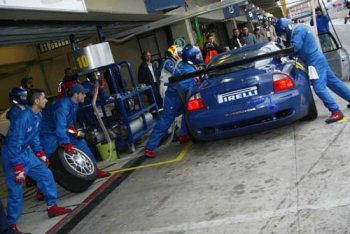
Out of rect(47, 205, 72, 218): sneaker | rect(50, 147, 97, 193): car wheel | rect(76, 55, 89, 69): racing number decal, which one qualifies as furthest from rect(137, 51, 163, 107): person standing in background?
rect(47, 205, 72, 218): sneaker

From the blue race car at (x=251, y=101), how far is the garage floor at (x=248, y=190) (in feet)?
0.92

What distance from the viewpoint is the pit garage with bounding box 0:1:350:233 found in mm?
3893

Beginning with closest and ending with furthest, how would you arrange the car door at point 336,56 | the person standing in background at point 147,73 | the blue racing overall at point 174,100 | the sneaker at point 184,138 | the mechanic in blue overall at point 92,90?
the blue racing overall at point 174,100 < the sneaker at point 184,138 < the mechanic in blue overall at point 92,90 < the car door at point 336,56 < the person standing in background at point 147,73

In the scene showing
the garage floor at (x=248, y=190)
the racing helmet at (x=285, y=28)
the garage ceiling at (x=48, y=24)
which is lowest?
the garage floor at (x=248, y=190)

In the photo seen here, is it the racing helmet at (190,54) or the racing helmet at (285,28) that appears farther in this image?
the racing helmet at (190,54)

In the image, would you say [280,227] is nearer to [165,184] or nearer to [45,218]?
[165,184]

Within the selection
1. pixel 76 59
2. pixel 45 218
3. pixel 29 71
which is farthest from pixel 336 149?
pixel 29 71

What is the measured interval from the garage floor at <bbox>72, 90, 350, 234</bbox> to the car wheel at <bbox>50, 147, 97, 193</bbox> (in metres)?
0.55

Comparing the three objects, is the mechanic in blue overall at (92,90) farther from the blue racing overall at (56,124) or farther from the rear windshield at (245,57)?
the rear windshield at (245,57)

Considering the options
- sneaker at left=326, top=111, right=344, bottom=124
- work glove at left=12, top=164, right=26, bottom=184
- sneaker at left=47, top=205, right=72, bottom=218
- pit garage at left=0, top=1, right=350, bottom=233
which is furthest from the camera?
sneaker at left=326, top=111, right=344, bottom=124

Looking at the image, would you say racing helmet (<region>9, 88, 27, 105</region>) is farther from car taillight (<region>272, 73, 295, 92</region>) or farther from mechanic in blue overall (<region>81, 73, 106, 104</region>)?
car taillight (<region>272, 73, 295, 92</region>)

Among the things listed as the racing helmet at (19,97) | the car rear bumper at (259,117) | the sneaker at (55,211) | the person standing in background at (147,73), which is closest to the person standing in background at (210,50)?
the person standing in background at (147,73)

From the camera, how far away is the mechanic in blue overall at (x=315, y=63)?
20.3 ft

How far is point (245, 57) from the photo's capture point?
7094 millimetres
